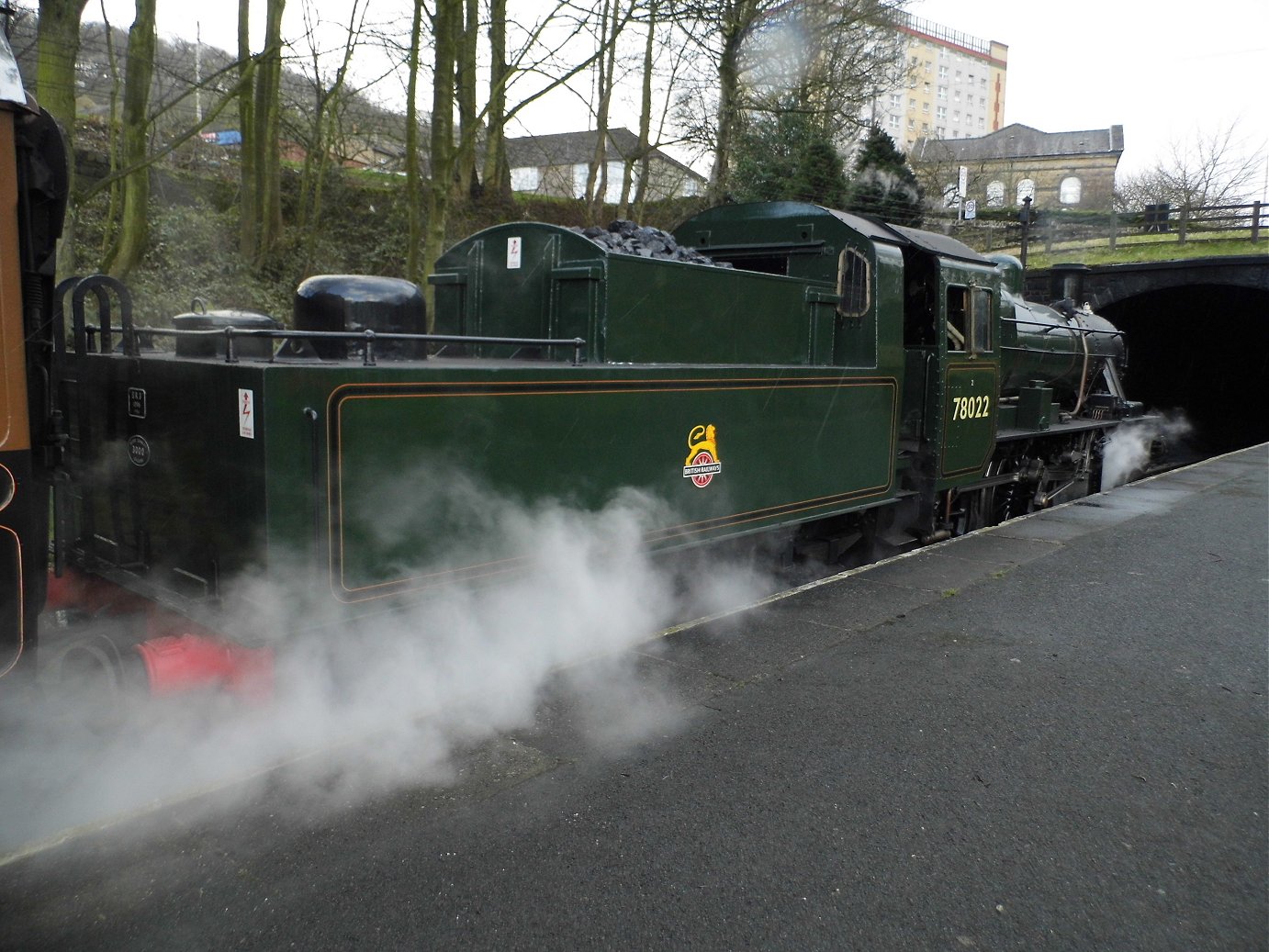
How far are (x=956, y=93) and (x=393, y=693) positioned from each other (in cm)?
9321

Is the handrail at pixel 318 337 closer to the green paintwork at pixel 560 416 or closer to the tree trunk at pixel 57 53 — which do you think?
the green paintwork at pixel 560 416

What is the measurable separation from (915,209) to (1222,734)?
22.5 meters

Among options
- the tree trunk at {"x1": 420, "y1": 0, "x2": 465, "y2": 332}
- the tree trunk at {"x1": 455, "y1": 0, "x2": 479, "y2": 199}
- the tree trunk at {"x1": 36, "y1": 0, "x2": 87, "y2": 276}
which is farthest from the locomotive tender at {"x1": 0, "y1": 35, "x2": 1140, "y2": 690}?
the tree trunk at {"x1": 455, "y1": 0, "x2": 479, "y2": 199}

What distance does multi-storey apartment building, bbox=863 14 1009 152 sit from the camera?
263 feet

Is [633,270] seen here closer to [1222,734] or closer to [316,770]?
[316,770]

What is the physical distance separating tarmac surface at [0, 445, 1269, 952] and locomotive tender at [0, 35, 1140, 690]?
76cm

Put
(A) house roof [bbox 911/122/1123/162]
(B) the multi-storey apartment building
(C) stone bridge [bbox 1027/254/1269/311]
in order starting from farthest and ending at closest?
(B) the multi-storey apartment building
(A) house roof [bbox 911/122/1123/162]
(C) stone bridge [bbox 1027/254/1269/311]

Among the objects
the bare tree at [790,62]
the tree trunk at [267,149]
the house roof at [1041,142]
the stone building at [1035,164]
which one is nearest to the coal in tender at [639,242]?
the tree trunk at [267,149]

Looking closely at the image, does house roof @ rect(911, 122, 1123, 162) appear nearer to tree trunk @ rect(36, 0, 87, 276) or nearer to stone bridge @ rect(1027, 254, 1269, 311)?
stone bridge @ rect(1027, 254, 1269, 311)

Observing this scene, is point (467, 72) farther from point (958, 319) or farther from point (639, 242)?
point (639, 242)

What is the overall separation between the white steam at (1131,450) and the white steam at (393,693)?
920cm

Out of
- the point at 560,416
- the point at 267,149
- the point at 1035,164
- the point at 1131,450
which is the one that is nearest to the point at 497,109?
the point at 267,149

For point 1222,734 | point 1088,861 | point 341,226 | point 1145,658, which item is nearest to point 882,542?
point 1145,658

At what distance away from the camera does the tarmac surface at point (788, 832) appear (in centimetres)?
260
